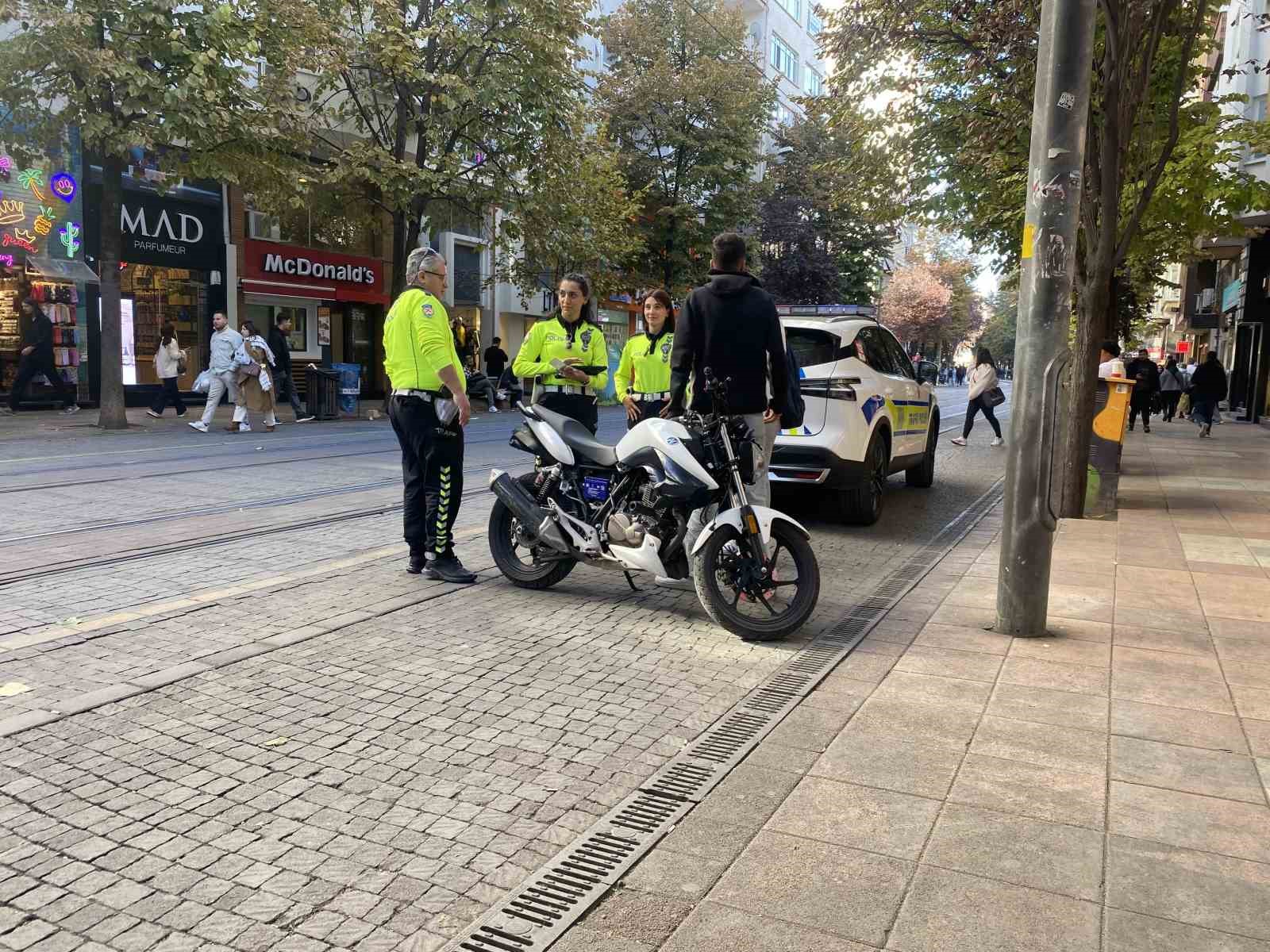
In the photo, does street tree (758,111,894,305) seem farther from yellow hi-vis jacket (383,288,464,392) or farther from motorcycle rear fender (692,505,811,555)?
motorcycle rear fender (692,505,811,555)

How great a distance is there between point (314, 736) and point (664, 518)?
7.66 ft

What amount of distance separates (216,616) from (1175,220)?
14.8 meters

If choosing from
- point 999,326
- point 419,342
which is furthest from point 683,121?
point 999,326

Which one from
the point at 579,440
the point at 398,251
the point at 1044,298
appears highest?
the point at 398,251

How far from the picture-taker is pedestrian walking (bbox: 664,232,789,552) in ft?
19.2

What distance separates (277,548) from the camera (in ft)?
23.9

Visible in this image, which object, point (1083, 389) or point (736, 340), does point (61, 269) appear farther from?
point (736, 340)

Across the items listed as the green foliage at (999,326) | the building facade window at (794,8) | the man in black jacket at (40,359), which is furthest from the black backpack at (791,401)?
the green foliage at (999,326)

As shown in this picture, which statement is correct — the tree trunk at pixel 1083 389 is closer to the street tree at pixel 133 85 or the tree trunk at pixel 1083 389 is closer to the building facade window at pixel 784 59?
the street tree at pixel 133 85

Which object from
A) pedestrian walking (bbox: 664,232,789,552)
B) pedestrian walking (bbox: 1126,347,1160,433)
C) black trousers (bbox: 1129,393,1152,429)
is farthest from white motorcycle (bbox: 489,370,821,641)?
black trousers (bbox: 1129,393,1152,429)

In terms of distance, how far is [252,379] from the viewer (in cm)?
1677

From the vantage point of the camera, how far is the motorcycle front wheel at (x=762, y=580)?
5.28 meters

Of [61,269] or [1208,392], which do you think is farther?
[1208,392]

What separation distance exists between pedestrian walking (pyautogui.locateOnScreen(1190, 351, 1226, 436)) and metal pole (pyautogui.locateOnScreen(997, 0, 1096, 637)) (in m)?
20.1
